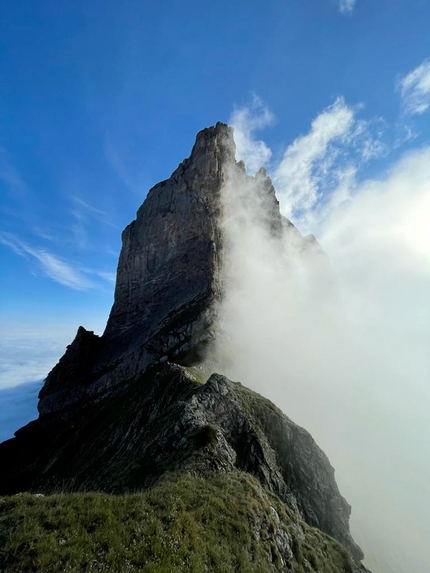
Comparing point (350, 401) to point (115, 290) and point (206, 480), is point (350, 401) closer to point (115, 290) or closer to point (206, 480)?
point (115, 290)

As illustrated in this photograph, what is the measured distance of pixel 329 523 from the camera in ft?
108

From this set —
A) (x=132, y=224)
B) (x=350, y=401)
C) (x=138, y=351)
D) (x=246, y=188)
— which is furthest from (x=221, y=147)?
(x=350, y=401)

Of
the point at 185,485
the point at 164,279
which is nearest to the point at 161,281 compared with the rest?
the point at 164,279

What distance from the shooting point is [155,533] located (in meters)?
12.6

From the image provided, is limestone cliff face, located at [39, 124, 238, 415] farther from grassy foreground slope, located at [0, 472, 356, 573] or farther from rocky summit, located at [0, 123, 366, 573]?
grassy foreground slope, located at [0, 472, 356, 573]

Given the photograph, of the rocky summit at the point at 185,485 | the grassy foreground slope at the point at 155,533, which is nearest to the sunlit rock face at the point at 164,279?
the rocky summit at the point at 185,485

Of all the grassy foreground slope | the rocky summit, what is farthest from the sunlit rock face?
the grassy foreground slope

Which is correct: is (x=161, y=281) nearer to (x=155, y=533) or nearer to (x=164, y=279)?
(x=164, y=279)

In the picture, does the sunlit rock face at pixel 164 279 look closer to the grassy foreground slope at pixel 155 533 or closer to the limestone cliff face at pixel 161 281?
the limestone cliff face at pixel 161 281

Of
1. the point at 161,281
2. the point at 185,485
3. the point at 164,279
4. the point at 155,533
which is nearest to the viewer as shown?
the point at 155,533

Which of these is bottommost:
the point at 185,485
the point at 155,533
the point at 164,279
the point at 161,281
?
the point at 155,533

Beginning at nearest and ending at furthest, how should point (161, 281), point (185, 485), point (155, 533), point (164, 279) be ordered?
point (155, 533), point (185, 485), point (164, 279), point (161, 281)

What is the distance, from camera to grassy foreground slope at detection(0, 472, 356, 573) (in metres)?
10.5

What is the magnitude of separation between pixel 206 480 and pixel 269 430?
68.6 feet
